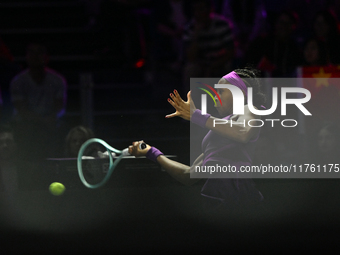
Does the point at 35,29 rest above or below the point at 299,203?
above

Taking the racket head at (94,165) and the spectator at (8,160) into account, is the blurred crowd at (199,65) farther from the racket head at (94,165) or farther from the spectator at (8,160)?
the racket head at (94,165)

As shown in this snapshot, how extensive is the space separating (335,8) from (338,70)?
6.03 ft

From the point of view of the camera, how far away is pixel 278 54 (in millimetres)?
5438

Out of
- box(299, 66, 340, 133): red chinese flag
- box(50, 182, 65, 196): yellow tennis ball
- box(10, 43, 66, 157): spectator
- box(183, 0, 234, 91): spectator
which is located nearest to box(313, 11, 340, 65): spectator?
box(299, 66, 340, 133): red chinese flag

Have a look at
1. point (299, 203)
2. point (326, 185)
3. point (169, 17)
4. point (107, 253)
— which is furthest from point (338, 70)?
point (107, 253)

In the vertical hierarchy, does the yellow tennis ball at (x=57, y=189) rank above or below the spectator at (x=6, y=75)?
below

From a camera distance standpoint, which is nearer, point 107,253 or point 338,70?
point 107,253

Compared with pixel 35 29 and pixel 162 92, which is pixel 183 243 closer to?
pixel 162 92

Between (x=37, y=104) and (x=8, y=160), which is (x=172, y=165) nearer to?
(x=8, y=160)

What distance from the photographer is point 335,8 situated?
263 inches

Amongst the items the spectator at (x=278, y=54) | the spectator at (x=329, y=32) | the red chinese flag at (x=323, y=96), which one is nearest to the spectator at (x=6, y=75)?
the spectator at (x=278, y=54)

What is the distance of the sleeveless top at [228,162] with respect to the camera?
313 centimetres

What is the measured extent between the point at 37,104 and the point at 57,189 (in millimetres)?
1244

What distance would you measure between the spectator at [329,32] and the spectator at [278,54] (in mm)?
250
